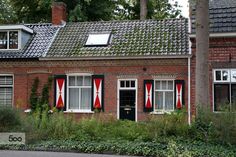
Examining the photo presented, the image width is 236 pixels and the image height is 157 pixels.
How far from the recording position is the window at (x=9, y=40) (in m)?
22.7

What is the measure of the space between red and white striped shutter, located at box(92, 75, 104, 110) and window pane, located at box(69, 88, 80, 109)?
3.54ft

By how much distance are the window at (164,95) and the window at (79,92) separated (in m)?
3.78

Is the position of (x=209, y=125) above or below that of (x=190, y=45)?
below

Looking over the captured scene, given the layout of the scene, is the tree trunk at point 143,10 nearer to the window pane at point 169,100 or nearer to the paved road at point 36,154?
the window pane at point 169,100

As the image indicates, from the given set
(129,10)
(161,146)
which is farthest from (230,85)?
(129,10)

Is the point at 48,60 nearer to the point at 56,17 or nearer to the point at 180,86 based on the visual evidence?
the point at 56,17

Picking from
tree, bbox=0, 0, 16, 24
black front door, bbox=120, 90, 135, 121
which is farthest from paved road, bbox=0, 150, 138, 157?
tree, bbox=0, 0, 16, 24

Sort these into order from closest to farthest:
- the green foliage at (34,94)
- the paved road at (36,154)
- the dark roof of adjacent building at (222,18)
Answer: the paved road at (36,154) < the dark roof of adjacent building at (222,18) < the green foliage at (34,94)

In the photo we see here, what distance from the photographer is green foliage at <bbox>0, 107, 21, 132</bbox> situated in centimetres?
1279

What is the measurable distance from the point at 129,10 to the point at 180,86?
17.3m

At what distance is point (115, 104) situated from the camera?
20328 millimetres

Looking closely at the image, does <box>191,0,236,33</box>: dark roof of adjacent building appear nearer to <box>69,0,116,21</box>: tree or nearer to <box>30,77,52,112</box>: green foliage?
<box>30,77,52,112</box>: green foliage

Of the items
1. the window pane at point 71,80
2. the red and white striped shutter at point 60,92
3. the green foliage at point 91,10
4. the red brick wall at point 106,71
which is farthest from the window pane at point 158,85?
the green foliage at point 91,10

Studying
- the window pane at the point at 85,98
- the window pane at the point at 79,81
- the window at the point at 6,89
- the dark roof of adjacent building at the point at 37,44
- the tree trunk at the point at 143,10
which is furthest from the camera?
the tree trunk at the point at 143,10
